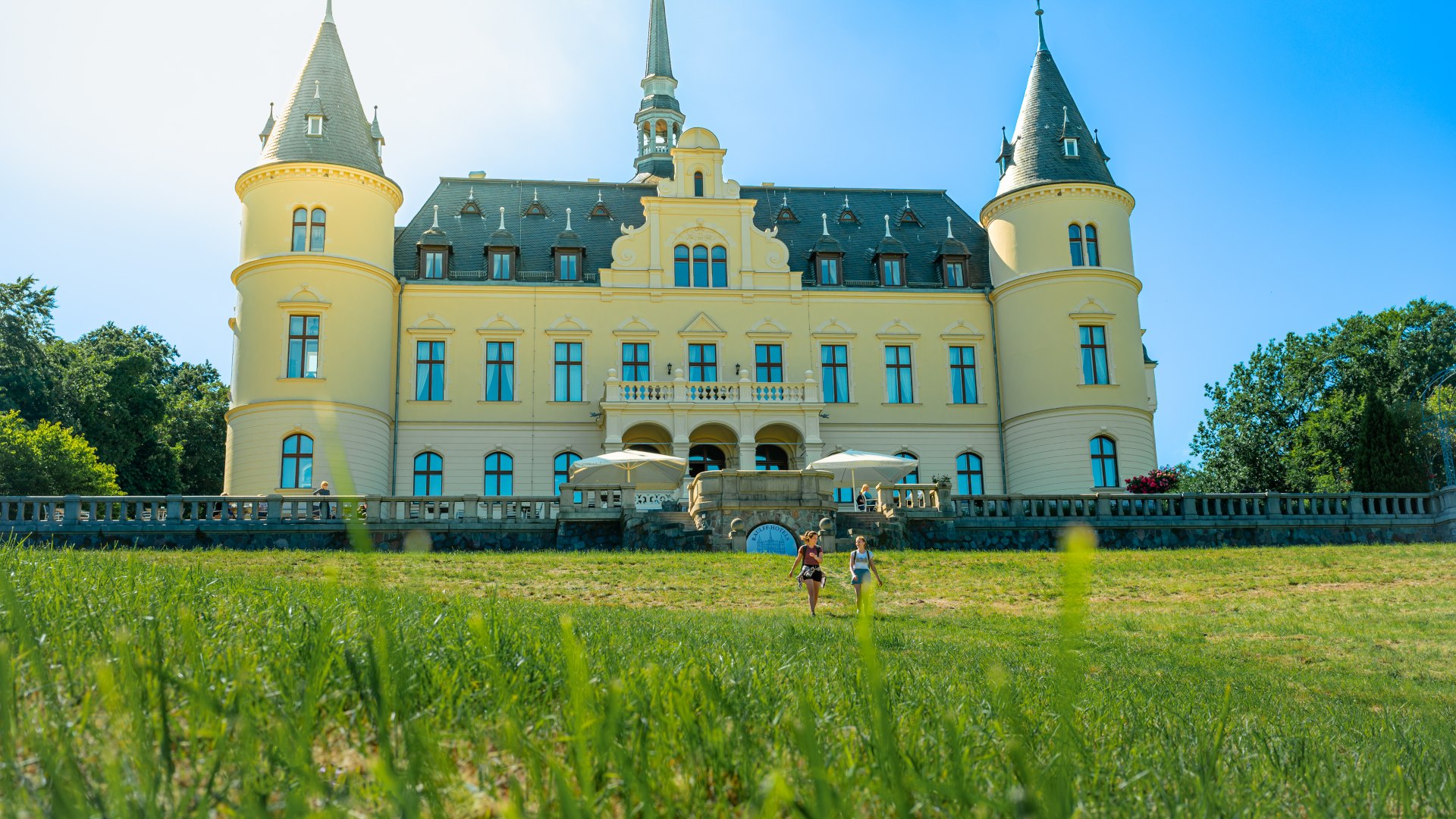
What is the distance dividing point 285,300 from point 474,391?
273 inches

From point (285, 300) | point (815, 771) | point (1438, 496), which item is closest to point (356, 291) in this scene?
point (285, 300)

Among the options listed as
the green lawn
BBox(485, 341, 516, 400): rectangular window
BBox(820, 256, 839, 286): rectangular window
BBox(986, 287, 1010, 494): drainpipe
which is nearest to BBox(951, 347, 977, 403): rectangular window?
BBox(986, 287, 1010, 494): drainpipe

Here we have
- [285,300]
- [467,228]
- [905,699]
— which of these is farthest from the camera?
[467,228]

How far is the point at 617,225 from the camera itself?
4497 cm

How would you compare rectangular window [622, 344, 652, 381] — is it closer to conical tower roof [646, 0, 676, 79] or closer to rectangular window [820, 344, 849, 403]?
rectangular window [820, 344, 849, 403]

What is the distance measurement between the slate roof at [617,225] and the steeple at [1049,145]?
3843 mm

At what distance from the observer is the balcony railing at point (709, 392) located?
38.8 metres

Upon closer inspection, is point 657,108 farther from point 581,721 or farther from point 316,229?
point 581,721

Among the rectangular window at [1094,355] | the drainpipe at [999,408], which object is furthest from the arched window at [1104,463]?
the drainpipe at [999,408]

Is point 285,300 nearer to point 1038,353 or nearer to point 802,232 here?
point 802,232

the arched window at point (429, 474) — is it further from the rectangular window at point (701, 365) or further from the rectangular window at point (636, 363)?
the rectangular window at point (701, 365)

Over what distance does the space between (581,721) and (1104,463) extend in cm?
3939

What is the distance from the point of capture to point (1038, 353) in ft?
134

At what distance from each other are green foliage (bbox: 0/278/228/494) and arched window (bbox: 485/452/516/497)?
18.1 m
